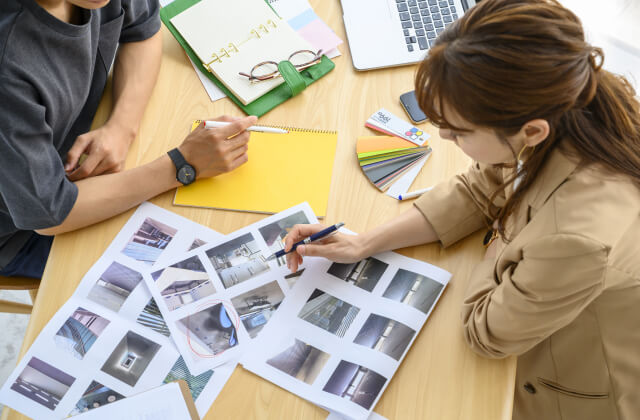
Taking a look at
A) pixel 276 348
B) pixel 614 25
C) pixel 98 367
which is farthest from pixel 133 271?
pixel 614 25

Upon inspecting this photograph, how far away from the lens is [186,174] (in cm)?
108

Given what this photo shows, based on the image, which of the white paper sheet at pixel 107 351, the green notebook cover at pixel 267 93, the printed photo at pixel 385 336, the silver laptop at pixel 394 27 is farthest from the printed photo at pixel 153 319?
the silver laptop at pixel 394 27

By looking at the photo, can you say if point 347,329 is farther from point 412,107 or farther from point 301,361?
point 412,107

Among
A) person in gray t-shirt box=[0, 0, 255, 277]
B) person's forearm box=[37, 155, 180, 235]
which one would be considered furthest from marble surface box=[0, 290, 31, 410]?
person's forearm box=[37, 155, 180, 235]

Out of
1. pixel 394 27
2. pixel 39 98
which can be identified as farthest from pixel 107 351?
pixel 394 27

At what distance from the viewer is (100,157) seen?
1.10m

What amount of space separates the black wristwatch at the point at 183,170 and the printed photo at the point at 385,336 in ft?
1.50

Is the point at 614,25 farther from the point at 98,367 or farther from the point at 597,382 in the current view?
the point at 98,367

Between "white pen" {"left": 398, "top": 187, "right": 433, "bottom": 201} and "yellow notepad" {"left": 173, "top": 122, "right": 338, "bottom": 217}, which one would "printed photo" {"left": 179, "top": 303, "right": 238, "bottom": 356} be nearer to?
"yellow notepad" {"left": 173, "top": 122, "right": 338, "bottom": 217}

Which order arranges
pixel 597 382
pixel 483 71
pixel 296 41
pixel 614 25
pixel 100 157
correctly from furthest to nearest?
pixel 614 25 → pixel 296 41 → pixel 100 157 → pixel 597 382 → pixel 483 71

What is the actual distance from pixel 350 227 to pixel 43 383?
1.96 feet

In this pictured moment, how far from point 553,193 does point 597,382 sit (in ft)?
1.38

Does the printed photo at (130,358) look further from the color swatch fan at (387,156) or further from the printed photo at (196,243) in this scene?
the color swatch fan at (387,156)

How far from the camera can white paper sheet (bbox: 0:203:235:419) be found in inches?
35.0
